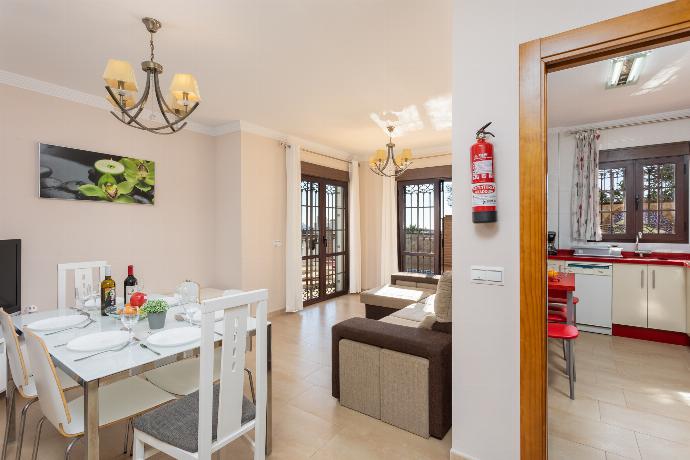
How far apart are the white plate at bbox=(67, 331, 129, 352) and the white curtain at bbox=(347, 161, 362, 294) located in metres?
5.06

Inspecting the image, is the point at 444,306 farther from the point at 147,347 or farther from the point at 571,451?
the point at 147,347

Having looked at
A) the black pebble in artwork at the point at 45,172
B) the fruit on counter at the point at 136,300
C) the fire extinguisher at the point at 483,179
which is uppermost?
the black pebble in artwork at the point at 45,172

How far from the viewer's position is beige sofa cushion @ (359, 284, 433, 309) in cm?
411

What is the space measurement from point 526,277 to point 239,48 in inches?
105

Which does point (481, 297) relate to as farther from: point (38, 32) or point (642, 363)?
point (38, 32)

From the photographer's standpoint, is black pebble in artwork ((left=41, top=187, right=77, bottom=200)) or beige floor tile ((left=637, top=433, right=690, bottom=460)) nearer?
beige floor tile ((left=637, top=433, right=690, bottom=460))

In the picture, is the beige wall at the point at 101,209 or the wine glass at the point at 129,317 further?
the beige wall at the point at 101,209

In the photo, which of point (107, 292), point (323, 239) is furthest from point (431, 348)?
point (323, 239)

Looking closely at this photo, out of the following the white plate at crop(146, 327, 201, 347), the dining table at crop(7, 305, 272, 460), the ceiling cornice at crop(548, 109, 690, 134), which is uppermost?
the ceiling cornice at crop(548, 109, 690, 134)

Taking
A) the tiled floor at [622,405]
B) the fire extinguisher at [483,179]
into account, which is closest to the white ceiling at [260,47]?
the fire extinguisher at [483,179]

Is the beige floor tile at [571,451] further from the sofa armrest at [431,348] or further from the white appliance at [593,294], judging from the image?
the white appliance at [593,294]

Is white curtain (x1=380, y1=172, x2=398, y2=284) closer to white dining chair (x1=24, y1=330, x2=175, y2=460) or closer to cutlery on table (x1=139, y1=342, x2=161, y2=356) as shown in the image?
white dining chair (x1=24, y1=330, x2=175, y2=460)

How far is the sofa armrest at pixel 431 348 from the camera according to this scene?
83.4 inches

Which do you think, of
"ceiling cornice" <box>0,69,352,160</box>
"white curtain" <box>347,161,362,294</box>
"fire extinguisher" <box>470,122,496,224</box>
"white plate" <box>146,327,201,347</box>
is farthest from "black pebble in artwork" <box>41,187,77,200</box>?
"white curtain" <box>347,161,362,294</box>
